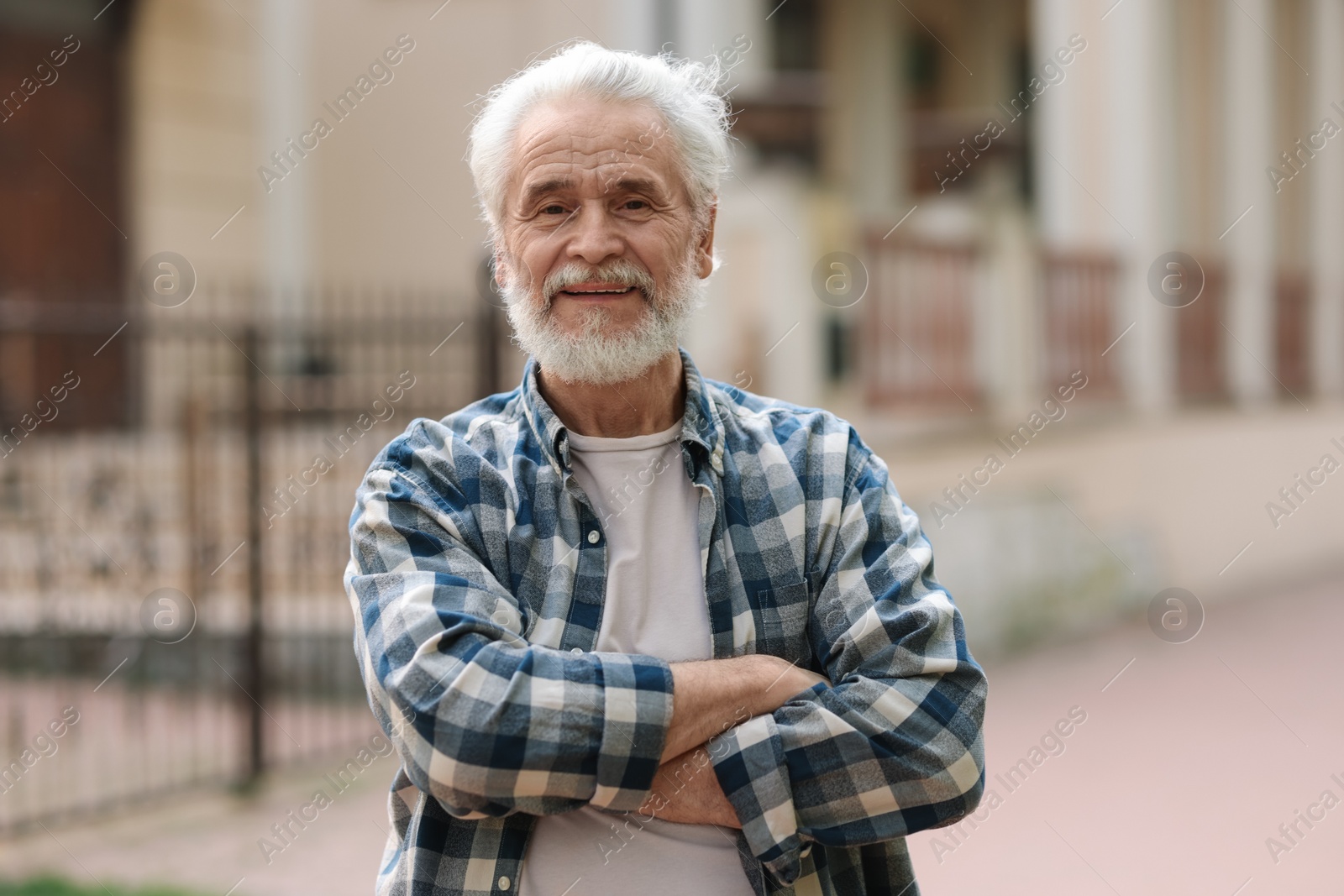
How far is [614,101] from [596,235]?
0.69ft

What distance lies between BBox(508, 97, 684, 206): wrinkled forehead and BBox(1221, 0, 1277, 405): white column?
1120cm

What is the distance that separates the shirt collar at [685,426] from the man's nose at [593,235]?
231 mm

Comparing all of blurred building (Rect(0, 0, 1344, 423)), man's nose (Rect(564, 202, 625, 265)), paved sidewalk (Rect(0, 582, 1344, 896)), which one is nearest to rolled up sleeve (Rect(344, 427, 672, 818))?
man's nose (Rect(564, 202, 625, 265))

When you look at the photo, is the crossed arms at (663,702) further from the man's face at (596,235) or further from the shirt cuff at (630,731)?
the man's face at (596,235)

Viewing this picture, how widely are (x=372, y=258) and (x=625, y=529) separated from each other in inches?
391

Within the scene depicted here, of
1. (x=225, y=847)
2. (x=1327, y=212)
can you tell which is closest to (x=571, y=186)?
(x=225, y=847)

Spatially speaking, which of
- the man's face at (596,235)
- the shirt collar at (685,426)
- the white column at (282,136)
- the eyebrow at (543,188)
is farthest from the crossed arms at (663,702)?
the white column at (282,136)

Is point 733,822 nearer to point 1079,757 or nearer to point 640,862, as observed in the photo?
point 640,862

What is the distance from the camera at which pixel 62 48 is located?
31.0 ft

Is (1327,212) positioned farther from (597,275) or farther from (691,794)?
(691,794)

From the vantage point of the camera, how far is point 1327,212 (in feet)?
44.4

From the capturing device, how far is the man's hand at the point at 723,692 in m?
1.91

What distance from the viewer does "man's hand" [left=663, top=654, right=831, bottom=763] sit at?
6.27 ft

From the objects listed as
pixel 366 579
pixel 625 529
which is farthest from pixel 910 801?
pixel 366 579
